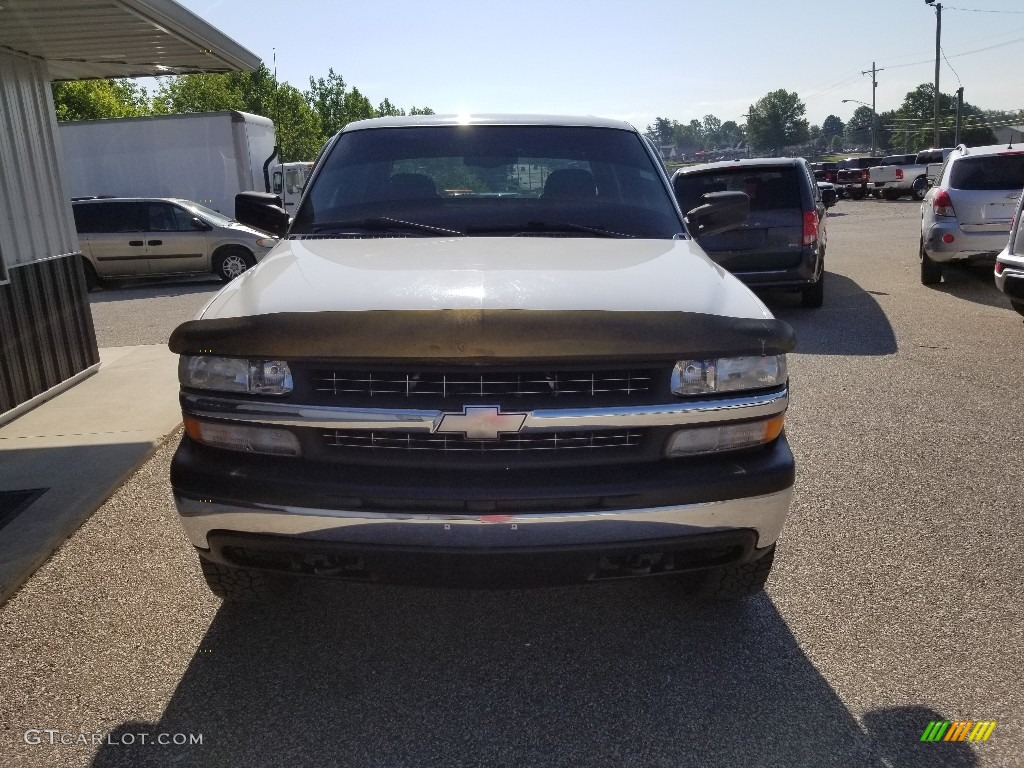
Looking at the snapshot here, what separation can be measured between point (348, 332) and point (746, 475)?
1.23 metres

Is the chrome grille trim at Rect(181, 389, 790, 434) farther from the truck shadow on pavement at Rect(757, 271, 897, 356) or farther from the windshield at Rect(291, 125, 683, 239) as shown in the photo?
the truck shadow on pavement at Rect(757, 271, 897, 356)

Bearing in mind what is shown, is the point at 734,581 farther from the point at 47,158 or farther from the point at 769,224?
the point at 769,224

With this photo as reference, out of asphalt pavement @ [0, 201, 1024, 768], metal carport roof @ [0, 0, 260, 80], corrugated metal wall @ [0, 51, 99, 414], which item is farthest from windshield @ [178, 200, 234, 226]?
asphalt pavement @ [0, 201, 1024, 768]

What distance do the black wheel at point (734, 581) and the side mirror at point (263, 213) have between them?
2502mm

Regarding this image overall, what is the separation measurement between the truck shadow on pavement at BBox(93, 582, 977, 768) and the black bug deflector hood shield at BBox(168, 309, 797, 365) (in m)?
1.08

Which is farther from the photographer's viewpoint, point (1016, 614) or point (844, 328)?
point (844, 328)

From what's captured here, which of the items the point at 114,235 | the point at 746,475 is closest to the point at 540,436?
the point at 746,475

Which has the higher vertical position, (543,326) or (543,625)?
(543,326)

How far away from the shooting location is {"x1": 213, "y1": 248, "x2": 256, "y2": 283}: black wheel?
1591cm

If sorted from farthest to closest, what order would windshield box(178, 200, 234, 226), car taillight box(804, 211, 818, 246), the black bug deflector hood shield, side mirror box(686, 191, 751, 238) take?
windshield box(178, 200, 234, 226)
car taillight box(804, 211, 818, 246)
side mirror box(686, 191, 751, 238)
the black bug deflector hood shield

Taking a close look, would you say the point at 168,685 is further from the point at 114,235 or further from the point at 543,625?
the point at 114,235

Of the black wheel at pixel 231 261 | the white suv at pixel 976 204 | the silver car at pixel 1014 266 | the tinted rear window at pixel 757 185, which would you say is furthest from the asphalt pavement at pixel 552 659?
the black wheel at pixel 231 261

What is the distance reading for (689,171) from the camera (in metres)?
10.5

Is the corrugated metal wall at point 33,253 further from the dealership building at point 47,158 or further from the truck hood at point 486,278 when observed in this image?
the truck hood at point 486,278
